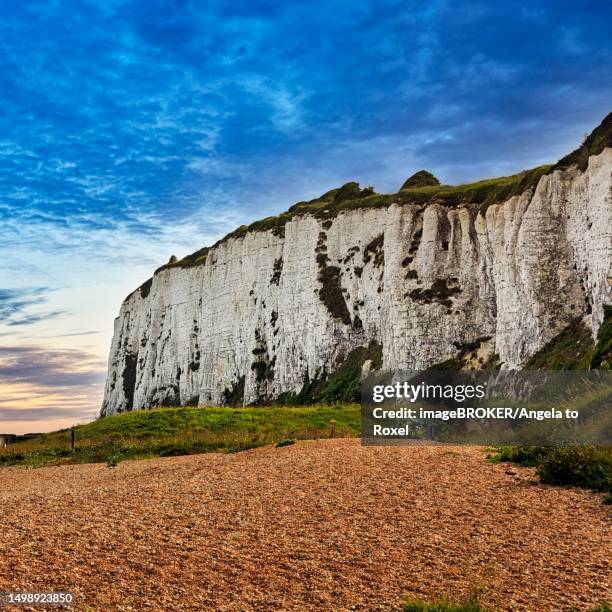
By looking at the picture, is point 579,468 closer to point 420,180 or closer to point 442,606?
point 442,606

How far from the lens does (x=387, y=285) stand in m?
50.3

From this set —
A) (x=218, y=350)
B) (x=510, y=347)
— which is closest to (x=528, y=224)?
(x=510, y=347)

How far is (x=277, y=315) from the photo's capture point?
6169 centimetres

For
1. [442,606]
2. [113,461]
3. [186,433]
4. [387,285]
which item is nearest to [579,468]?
[442,606]

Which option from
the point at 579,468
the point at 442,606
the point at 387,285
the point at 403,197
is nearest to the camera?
the point at 442,606

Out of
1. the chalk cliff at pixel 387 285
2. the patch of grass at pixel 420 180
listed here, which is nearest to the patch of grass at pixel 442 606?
the chalk cliff at pixel 387 285

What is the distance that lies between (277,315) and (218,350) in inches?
394

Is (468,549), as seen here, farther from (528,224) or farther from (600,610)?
A: (528,224)

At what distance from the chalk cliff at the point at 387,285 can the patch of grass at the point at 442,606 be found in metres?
27.1

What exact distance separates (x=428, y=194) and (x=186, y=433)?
3210cm

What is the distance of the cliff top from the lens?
37.1 meters

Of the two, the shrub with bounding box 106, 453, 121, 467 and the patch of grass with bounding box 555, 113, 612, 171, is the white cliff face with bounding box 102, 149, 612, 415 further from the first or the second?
the shrub with bounding box 106, 453, 121, 467

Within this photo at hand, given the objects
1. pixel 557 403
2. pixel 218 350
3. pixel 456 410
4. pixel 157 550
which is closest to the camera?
pixel 157 550

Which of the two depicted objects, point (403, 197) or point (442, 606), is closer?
point (442, 606)
